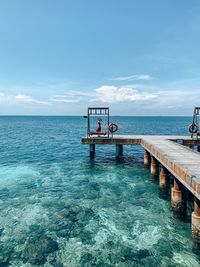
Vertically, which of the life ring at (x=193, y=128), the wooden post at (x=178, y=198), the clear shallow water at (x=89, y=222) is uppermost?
the life ring at (x=193, y=128)

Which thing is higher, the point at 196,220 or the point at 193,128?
the point at 193,128

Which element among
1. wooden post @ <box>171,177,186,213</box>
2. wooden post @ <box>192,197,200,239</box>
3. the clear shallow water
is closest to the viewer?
the clear shallow water

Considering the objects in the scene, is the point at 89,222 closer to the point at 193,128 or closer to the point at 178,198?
the point at 178,198

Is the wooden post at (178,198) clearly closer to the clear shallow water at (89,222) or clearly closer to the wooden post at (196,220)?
the clear shallow water at (89,222)

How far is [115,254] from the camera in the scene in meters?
10.0

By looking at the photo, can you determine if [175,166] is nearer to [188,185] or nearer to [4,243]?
[188,185]

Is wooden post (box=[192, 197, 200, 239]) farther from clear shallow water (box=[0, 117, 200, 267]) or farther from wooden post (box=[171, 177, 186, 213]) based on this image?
wooden post (box=[171, 177, 186, 213])

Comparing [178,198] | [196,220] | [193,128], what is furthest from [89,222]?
[193,128]

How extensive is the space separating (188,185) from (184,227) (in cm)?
245

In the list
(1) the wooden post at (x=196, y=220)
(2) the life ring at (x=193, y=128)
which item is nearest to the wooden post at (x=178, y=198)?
(1) the wooden post at (x=196, y=220)

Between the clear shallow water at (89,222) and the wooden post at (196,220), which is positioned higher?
the wooden post at (196,220)

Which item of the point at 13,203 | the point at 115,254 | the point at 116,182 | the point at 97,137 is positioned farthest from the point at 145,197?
the point at 97,137

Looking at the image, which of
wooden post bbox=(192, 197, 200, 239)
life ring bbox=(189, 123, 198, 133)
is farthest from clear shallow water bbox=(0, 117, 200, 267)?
life ring bbox=(189, 123, 198, 133)

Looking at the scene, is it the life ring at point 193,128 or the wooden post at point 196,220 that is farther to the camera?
the life ring at point 193,128
